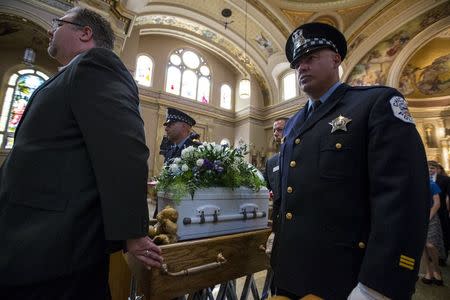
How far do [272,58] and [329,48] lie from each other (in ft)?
38.3

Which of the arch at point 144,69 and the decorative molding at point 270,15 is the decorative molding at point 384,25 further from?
the arch at point 144,69

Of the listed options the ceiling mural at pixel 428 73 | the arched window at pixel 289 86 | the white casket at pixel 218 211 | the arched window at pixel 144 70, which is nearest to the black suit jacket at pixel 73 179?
the white casket at pixel 218 211

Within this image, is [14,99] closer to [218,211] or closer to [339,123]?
[218,211]

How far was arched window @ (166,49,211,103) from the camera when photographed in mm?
12852

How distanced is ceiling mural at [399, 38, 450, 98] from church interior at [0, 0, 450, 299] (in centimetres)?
4

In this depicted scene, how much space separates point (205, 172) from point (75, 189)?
76cm

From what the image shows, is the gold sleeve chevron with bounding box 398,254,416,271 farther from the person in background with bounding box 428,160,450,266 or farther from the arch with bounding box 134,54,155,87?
the arch with bounding box 134,54,155,87

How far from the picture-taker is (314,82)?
49.6 inches

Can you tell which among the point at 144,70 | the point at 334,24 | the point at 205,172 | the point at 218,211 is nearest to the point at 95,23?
the point at 205,172

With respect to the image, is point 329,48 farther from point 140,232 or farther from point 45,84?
point 45,84

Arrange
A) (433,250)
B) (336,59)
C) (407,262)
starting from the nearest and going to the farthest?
(407,262) → (336,59) → (433,250)

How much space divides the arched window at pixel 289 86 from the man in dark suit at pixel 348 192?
1136cm

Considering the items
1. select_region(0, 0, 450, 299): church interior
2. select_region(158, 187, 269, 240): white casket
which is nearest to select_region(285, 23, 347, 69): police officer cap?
select_region(158, 187, 269, 240): white casket

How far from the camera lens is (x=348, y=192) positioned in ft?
3.21
